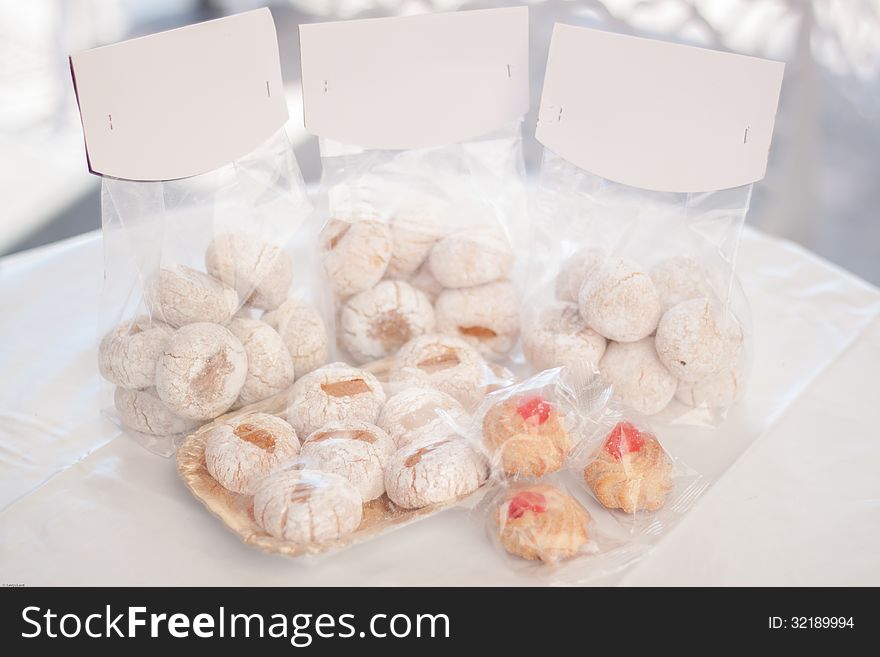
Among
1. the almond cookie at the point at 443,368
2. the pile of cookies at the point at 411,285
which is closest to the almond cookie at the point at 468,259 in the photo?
the pile of cookies at the point at 411,285

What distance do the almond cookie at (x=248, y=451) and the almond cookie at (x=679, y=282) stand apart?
558 millimetres

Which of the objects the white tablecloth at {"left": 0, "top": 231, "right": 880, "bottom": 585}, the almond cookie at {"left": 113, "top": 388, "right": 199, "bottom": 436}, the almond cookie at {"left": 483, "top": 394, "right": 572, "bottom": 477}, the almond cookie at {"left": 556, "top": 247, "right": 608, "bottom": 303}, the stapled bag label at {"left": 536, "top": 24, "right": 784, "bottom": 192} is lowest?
the white tablecloth at {"left": 0, "top": 231, "right": 880, "bottom": 585}

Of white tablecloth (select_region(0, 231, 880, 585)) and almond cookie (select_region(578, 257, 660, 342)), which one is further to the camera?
almond cookie (select_region(578, 257, 660, 342))

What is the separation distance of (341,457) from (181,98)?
21.4 inches

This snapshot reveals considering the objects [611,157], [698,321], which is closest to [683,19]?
[611,157]

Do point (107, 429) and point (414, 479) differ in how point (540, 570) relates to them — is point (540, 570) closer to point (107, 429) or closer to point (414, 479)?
point (414, 479)

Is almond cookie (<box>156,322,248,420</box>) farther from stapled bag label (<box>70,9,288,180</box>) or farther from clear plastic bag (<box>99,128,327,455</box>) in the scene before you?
stapled bag label (<box>70,9,288,180</box>)

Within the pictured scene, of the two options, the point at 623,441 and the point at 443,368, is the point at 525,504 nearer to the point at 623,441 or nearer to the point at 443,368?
the point at 623,441

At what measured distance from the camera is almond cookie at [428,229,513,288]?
1.40 meters

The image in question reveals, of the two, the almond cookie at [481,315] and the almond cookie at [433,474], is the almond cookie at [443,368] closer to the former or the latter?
the almond cookie at [481,315]

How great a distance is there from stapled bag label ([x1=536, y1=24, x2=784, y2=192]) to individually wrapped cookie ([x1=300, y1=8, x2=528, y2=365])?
0.14 m

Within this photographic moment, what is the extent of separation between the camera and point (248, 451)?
3.67 feet

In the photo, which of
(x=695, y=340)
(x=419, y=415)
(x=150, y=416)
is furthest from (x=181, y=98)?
(x=695, y=340)

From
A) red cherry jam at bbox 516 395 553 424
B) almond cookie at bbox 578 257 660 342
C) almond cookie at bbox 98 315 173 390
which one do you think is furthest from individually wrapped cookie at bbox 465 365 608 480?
almond cookie at bbox 98 315 173 390
